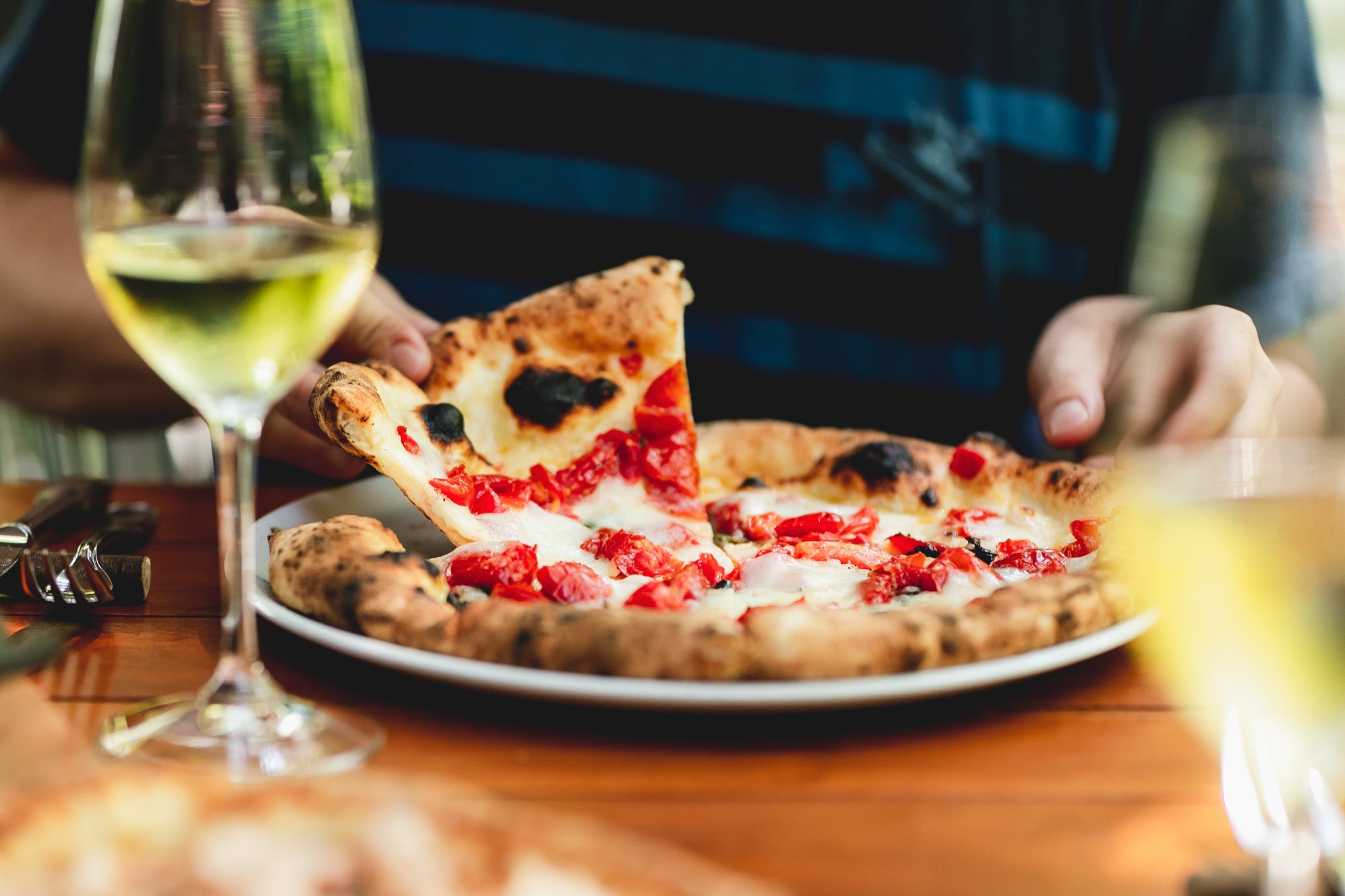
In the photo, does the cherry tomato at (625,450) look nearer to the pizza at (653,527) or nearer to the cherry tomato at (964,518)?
the pizza at (653,527)

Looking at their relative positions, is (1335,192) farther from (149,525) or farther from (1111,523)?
(149,525)

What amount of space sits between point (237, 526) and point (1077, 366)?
88.1 inches

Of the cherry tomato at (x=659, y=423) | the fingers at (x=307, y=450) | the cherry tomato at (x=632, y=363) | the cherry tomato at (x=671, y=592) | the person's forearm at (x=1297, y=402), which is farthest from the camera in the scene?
the fingers at (x=307, y=450)

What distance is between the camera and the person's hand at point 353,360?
2.55m

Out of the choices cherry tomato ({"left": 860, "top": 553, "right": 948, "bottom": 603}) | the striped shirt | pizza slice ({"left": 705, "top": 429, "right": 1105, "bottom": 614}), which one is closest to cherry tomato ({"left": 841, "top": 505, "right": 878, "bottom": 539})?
pizza slice ({"left": 705, "top": 429, "right": 1105, "bottom": 614})

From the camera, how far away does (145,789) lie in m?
0.98

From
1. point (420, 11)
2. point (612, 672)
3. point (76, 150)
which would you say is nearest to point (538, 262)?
point (420, 11)

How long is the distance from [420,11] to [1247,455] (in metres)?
3.56

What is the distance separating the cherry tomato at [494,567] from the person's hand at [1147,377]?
1.19 m

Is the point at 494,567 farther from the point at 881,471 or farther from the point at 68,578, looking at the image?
the point at 881,471

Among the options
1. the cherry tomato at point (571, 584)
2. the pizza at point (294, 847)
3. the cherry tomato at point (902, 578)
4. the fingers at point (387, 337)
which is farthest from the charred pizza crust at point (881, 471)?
the pizza at point (294, 847)

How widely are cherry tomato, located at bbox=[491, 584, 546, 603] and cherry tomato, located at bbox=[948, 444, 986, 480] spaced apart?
118 centimetres

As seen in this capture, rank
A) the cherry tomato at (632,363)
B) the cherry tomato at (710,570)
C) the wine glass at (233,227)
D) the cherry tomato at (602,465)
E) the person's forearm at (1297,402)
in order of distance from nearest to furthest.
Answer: the wine glass at (233,227)
the person's forearm at (1297,402)
the cherry tomato at (710,570)
the cherry tomato at (602,465)
the cherry tomato at (632,363)

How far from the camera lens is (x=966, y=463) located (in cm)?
263
